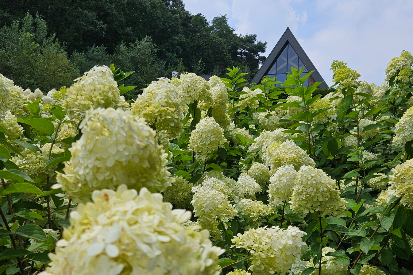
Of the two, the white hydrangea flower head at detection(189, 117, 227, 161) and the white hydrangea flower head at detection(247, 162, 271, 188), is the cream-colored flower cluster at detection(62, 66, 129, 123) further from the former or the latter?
the white hydrangea flower head at detection(247, 162, 271, 188)

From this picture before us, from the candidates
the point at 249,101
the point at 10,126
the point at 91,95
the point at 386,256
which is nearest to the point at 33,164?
the point at 10,126

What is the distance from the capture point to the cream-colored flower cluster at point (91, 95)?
→ 136 centimetres

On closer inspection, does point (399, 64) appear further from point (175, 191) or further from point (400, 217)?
point (175, 191)

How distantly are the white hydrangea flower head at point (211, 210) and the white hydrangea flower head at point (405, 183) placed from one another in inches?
39.3

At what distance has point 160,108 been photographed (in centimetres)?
159

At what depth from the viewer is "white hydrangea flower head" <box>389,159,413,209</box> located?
1.75 meters

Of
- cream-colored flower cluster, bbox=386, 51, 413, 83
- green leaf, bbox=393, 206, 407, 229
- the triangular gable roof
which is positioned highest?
the triangular gable roof

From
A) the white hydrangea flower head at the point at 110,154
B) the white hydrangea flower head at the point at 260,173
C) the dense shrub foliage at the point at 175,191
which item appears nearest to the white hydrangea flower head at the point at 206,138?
the dense shrub foliage at the point at 175,191

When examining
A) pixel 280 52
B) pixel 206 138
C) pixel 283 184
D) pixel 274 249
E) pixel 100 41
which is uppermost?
pixel 100 41

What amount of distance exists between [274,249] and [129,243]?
125 centimetres

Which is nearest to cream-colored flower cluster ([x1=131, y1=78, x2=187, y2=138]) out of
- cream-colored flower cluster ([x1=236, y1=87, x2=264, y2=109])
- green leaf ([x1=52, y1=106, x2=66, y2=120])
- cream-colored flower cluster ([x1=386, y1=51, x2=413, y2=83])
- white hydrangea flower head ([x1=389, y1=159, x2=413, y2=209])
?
green leaf ([x1=52, y1=106, x2=66, y2=120])

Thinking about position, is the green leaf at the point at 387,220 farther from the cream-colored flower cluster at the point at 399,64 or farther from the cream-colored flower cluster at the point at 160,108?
the cream-colored flower cluster at the point at 399,64

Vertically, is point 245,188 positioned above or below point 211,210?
above

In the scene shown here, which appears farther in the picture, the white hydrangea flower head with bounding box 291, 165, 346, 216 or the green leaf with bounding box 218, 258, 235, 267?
the white hydrangea flower head with bounding box 291, 165, 346, 216
